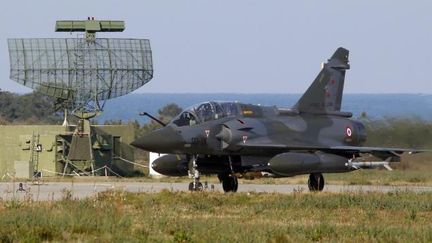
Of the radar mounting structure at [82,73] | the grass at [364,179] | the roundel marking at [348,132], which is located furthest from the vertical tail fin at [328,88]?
the radar mounting structure at [82,73]

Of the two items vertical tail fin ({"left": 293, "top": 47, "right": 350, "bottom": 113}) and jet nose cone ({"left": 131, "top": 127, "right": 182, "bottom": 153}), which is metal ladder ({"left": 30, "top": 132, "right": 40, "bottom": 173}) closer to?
vertical tail fin ({"left": 293, "top": 47, "right": 350, "bottom": 113})

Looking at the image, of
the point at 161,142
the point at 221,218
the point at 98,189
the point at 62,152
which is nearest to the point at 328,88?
the point at 161,142

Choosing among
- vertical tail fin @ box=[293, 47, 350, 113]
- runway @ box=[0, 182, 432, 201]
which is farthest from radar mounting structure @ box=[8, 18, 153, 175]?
vertical tail fin @ box=[293, 47, 350, 113]

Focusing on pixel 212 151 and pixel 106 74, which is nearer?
pixel 212 151

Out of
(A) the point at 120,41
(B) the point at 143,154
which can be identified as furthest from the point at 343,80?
(B) the point at 143,154

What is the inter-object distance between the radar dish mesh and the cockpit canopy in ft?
61.3

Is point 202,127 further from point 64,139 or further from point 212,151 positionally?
point 64,139

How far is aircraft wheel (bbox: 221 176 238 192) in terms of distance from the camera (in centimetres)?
2852

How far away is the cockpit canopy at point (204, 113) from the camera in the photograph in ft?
90.1

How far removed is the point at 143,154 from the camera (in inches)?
2685

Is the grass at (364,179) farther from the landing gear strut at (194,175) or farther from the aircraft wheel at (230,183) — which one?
the landing gear strut at (194,175)

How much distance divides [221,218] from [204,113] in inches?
348

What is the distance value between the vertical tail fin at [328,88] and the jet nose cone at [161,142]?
490 centimetres

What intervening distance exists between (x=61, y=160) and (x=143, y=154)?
2175 cm
